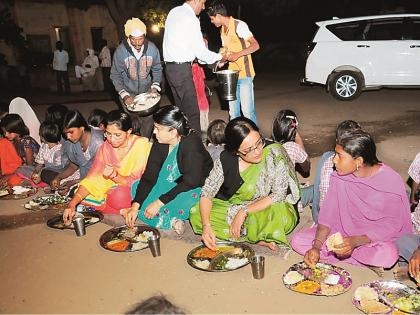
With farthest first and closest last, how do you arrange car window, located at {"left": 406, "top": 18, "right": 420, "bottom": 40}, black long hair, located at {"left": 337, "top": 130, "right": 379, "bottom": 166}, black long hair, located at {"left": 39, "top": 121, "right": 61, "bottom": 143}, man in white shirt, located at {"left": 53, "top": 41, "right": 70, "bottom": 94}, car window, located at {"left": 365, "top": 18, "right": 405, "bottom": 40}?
1. man in white shirt, located at {"left": 53, "top": 41, "right": 70, "bottom": 94}
2. car window, located at {"left": 365, "top": 18, "right": 405, "bottom": 40}
3. car window, located at {"left": 406, "top": 18, "right": 420, "bottom": 40}
4. black long hair, located at {"left": 39, "top": 121, "right": 61, "bottom": 143}
5. black long hair, located at {"left": 337, "top": 130, "right": 379, "bottom": 166}

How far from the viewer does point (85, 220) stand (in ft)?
13.6

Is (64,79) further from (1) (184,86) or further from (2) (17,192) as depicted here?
(1) (184,86)

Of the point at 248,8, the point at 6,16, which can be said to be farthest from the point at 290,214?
the point at 248,8

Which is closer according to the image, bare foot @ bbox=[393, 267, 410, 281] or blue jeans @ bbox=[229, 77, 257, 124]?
bare foot @ bbox=[393, 267, 410, 281]

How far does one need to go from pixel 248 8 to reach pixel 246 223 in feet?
73.6

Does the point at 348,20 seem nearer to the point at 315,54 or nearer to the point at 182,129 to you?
the point at 315,54

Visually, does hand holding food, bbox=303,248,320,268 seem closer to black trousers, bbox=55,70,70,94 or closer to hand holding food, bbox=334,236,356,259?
hand holding food, bbox=334,236,356,259

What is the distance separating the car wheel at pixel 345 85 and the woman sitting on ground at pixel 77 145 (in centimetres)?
Answer: 643

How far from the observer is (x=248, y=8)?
77.5ft

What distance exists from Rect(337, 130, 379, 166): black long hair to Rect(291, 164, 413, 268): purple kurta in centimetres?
21

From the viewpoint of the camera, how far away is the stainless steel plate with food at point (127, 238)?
347cm

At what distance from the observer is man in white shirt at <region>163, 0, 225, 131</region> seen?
4.94 meters

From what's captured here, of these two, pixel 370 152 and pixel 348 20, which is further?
pixel 348 20


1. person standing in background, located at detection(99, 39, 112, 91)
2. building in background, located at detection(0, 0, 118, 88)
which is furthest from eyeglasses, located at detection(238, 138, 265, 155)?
building in background, located at detection(0, 0, 118, 88)
